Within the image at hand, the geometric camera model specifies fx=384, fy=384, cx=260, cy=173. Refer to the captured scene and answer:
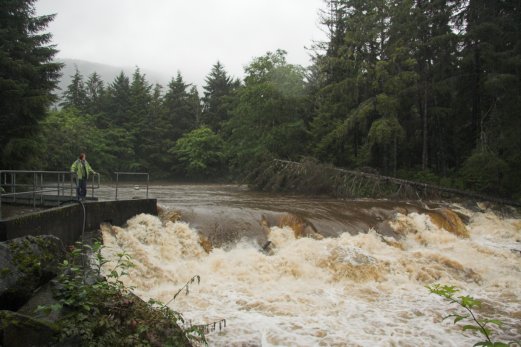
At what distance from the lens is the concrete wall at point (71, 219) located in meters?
7.46

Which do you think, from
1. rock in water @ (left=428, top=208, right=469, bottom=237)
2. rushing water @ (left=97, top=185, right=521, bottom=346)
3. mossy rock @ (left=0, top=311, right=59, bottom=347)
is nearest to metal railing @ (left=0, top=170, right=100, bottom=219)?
rushing water @ (left=97, top=185, right=521, bottom=346)

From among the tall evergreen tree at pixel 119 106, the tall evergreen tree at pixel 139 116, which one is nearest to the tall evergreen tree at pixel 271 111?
the tall evergreen tree at pixel 139 116

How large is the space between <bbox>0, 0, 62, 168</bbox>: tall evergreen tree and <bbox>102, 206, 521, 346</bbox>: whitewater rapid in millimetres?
8664

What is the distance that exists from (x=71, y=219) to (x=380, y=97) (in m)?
18.5

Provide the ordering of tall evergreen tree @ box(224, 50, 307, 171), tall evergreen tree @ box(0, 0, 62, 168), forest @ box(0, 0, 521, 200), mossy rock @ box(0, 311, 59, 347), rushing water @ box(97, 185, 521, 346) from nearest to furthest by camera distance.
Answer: mossy rock @ box(0, 311, 59, 347) < rushing water @ box(97, 185, 521, 346) < tall evergreen tree @ box(0, 0, 62, 168) < forest @ box(0, 0, 521, 200) < tall evergreen tree @ box(224, 50, 307, 171)

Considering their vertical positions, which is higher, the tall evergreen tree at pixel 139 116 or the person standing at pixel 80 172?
the tall evergreen tree at pixel 139 116

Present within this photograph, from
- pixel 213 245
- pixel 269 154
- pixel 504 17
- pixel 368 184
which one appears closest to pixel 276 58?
pixel 269 154

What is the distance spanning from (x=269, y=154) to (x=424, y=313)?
1825 cm

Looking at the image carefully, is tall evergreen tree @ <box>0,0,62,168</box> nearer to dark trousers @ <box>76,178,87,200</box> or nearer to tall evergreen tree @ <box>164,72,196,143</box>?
dark trousers @ <box>76,178,87,200</box>

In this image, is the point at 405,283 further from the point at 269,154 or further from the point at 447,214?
the point at 269,154

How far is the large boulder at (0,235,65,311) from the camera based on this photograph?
502cm

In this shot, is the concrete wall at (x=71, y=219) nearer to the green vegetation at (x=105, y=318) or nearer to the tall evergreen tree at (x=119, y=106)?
the green vegetation at (x=105, y=318)

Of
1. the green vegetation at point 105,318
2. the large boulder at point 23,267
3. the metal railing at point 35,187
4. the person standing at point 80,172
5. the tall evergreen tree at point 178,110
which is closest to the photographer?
the green vegetation at point 105,318

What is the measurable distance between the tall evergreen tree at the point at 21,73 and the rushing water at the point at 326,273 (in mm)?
8346
